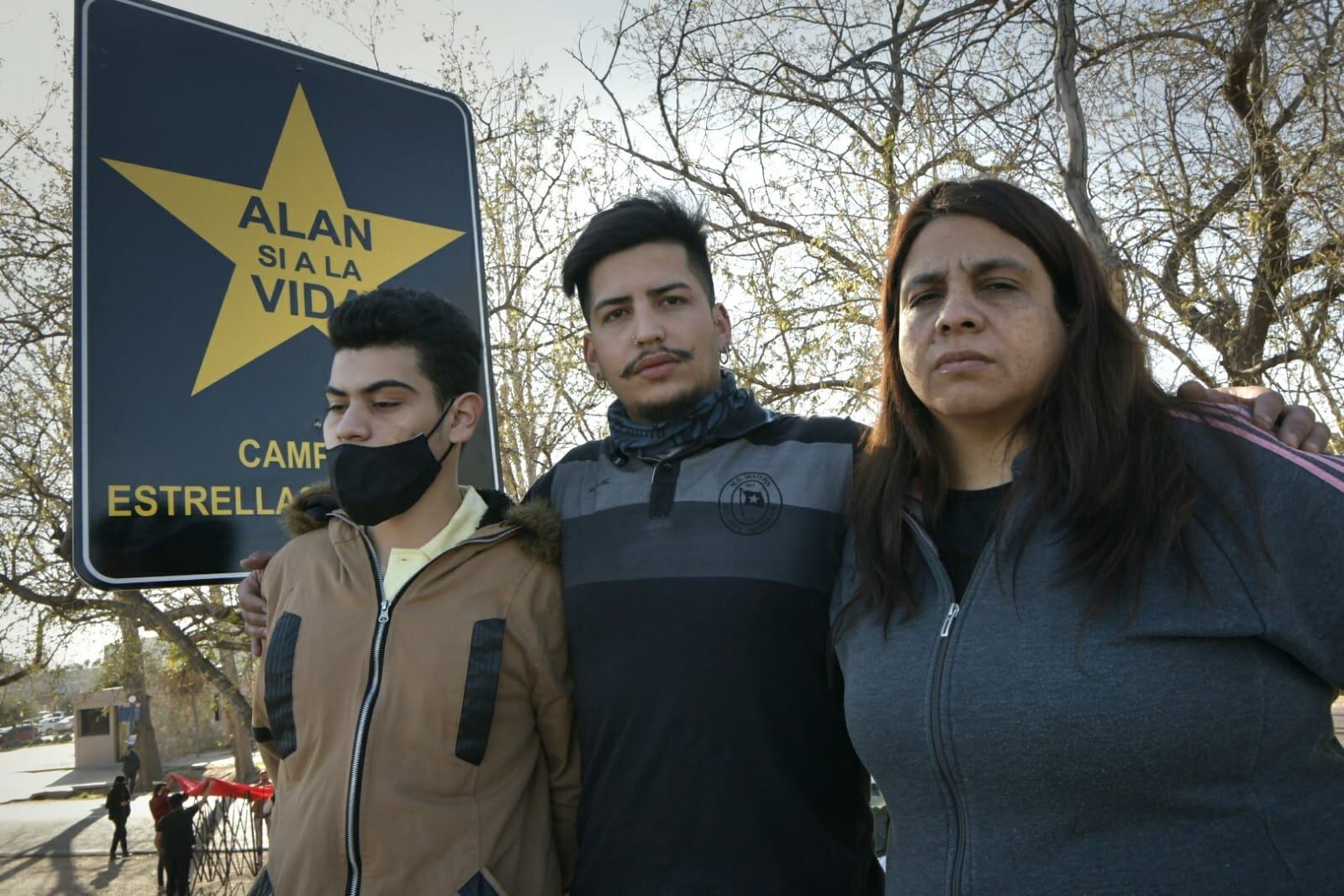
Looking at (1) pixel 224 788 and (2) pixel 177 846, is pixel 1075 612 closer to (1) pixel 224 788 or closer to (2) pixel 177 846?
(1) pixel 224 788

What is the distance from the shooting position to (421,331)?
2.36 m

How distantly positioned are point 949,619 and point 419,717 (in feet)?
3.52

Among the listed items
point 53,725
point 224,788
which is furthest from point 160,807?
point 53,725

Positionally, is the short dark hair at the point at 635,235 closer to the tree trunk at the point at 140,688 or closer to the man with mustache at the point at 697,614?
the man with mustache at the point at 697,614

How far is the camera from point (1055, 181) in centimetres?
762

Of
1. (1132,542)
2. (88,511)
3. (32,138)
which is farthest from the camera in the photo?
(32,138)

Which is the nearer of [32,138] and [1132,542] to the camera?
[1132,542]

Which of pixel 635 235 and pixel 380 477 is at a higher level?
pixel 635 235

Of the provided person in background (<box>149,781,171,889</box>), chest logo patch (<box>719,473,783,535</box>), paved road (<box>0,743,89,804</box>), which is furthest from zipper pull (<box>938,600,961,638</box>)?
paved road (<box>0,743,89,804</box>)

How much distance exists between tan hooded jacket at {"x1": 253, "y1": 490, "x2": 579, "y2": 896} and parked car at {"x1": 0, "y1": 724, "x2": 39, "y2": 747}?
72.0m

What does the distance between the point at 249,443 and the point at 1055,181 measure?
7053mm

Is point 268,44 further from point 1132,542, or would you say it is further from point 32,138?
point 32,138

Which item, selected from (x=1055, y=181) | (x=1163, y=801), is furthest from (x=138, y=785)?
(x=1163, y=801)

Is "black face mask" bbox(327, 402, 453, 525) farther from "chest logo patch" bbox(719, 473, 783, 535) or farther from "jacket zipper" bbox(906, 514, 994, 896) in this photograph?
"jacket zipper" bbox(906, 514, 994, 896)
